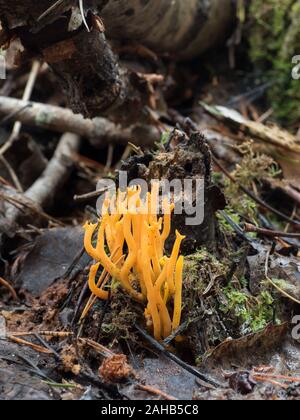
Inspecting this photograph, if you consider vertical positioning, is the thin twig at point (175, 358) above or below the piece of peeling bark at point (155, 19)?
below

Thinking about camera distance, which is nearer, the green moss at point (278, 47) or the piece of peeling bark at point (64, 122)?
the piece of peeling bark at point (64, 122)

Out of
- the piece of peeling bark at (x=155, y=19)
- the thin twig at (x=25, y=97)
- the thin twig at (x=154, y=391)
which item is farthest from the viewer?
the thin twig at (x=25, y=97)

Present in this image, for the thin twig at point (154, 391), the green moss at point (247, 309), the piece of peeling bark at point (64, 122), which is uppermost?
the piece of peeling bark at point (64, 122)

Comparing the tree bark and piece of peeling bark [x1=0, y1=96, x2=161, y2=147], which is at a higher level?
the tree bark

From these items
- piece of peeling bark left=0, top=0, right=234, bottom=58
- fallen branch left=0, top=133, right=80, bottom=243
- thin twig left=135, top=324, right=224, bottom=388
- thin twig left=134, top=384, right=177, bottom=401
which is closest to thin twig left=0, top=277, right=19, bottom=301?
fallen branch left=0, top=133, right=80, bottom=243

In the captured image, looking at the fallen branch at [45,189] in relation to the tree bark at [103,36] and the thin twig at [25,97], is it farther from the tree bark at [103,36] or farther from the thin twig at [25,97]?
the tree bark at [103,36]

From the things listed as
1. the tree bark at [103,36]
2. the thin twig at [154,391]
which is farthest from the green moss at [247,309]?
the tree bark at [103,36]

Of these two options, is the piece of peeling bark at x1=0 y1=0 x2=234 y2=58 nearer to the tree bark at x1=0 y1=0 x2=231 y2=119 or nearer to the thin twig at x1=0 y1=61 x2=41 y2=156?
the tree bark at x1=0 y1=0 x2=231 y2=119
